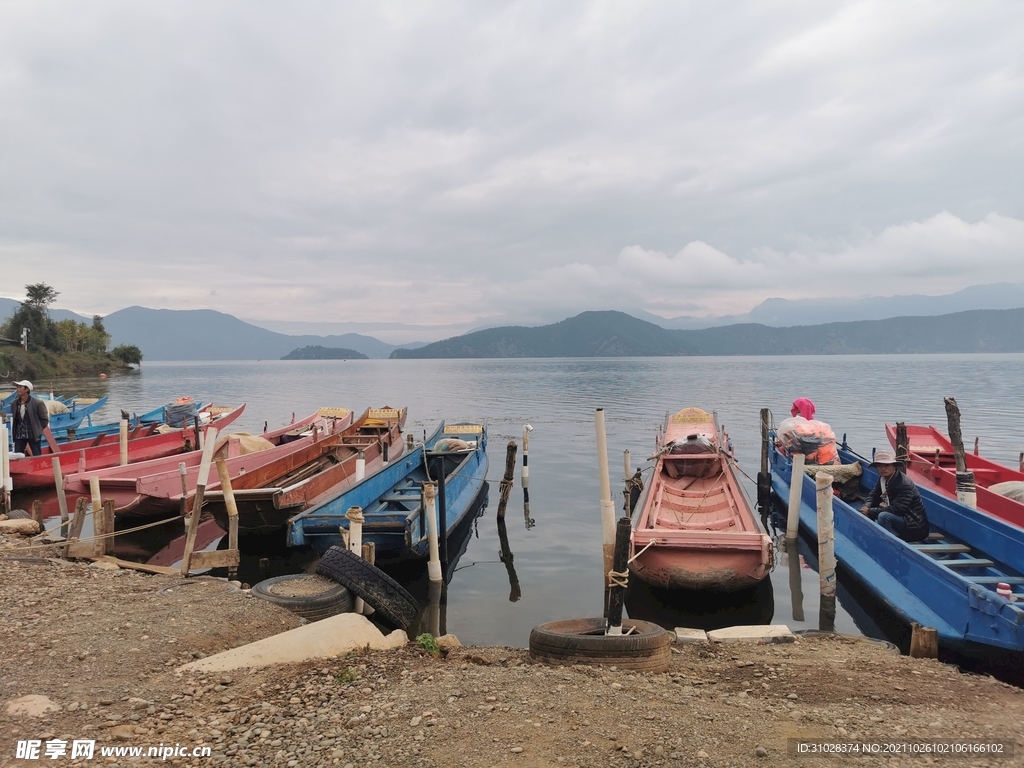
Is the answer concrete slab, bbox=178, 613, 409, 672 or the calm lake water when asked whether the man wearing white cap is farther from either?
A: concrete slab, bbox=178, 613, 409, 672

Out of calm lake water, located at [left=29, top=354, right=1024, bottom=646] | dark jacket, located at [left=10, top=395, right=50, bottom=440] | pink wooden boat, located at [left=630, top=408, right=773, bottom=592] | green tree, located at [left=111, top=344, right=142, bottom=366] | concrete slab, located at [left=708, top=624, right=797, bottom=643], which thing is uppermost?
green tree, located at [left=111, top=344, right=142, bottom=366]

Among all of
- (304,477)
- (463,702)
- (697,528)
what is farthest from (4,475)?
(697,528)

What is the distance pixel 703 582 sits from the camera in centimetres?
1016

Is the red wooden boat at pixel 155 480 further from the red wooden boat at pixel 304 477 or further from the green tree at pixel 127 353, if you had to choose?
the green tree at pixel 127 353

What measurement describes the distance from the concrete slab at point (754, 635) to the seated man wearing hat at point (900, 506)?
4644 mm

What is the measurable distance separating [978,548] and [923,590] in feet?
8.16

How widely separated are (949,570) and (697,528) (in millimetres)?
4335

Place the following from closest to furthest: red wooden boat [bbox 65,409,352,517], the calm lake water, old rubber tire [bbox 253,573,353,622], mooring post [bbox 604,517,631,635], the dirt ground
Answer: the dirt ground
mooring post [bbox 604,517,631,635]
old rubber tire [bbox 253,573,353,622]
the calm lake water
red wooden boat [bbox 65,409,352,517]

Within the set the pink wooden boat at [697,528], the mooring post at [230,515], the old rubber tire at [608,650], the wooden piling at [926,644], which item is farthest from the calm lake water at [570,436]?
the mooring post at [230,515]

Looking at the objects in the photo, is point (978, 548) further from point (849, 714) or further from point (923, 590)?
point (849, 714)

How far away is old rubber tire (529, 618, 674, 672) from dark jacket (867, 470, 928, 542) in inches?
264

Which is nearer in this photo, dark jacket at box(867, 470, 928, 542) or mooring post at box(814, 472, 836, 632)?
mooring post at box(814, 472, 836, 632)

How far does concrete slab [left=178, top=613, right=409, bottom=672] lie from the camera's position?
20.1 feet

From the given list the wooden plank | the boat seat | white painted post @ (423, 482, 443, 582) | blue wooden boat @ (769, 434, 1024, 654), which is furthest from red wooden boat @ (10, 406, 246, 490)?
the boat seat
